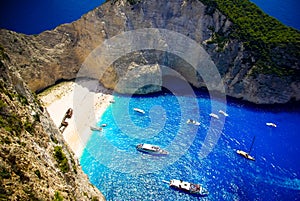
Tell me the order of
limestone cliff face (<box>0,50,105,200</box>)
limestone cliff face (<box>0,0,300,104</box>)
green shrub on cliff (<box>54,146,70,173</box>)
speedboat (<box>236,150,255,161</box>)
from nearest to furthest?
limestone cliff face (<box>0,50,105,200</box>), green shrub on cliff (<box>54,146,70,173</box>), speedboat (<box>236,150,255,161</box>), limestone cliff face (<box>0,0,300,104</box>)

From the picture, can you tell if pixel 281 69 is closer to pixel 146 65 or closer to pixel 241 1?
pixel 241 1

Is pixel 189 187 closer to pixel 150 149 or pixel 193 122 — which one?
pixel 150 149

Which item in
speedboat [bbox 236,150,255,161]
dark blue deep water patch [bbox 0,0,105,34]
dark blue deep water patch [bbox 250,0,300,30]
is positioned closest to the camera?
speedboat [bbox 236,150,255,161]

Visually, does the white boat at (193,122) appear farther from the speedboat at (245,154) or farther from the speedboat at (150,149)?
the speedboat at (150,149)

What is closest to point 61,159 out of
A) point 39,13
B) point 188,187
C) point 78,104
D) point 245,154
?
point 188,187

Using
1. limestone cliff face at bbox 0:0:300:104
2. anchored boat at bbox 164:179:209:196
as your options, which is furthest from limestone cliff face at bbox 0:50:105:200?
limestone cliff face at bbox 0:0:300:104

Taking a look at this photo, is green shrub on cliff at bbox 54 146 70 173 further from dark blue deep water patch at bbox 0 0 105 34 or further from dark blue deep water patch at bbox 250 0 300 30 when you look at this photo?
dark blue deep water patch at bbox 250 0 300 30
